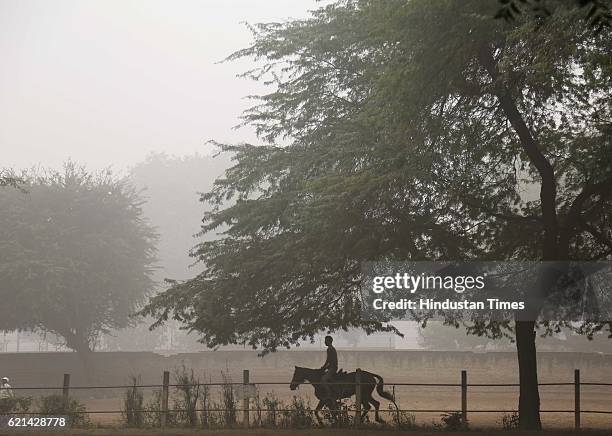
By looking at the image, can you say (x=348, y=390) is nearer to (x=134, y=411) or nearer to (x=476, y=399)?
(x=134, y=411)

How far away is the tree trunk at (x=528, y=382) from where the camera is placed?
15.3m

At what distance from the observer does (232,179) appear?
1927 centimetres

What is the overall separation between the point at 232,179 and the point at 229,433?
7058 mm

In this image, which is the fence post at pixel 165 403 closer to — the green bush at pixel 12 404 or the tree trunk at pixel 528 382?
the green bush at pixel 12 404

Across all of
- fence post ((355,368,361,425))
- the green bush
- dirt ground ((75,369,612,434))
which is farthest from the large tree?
dirt ground ((75,369,612,434))

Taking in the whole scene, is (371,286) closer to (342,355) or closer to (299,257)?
(299,257)

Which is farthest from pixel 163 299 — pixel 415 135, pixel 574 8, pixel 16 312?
pixel 16 312

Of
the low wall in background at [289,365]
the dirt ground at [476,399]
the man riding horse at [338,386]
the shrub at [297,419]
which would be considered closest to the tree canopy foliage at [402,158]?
the man riding horse at [338,386]

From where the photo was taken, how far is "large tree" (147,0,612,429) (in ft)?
40.6

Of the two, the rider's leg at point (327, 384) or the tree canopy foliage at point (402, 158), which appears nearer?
the tree canopy foliage at point (402, 158)

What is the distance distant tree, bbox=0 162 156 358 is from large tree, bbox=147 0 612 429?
2143 cm

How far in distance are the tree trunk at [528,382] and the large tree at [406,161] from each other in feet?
0.10
